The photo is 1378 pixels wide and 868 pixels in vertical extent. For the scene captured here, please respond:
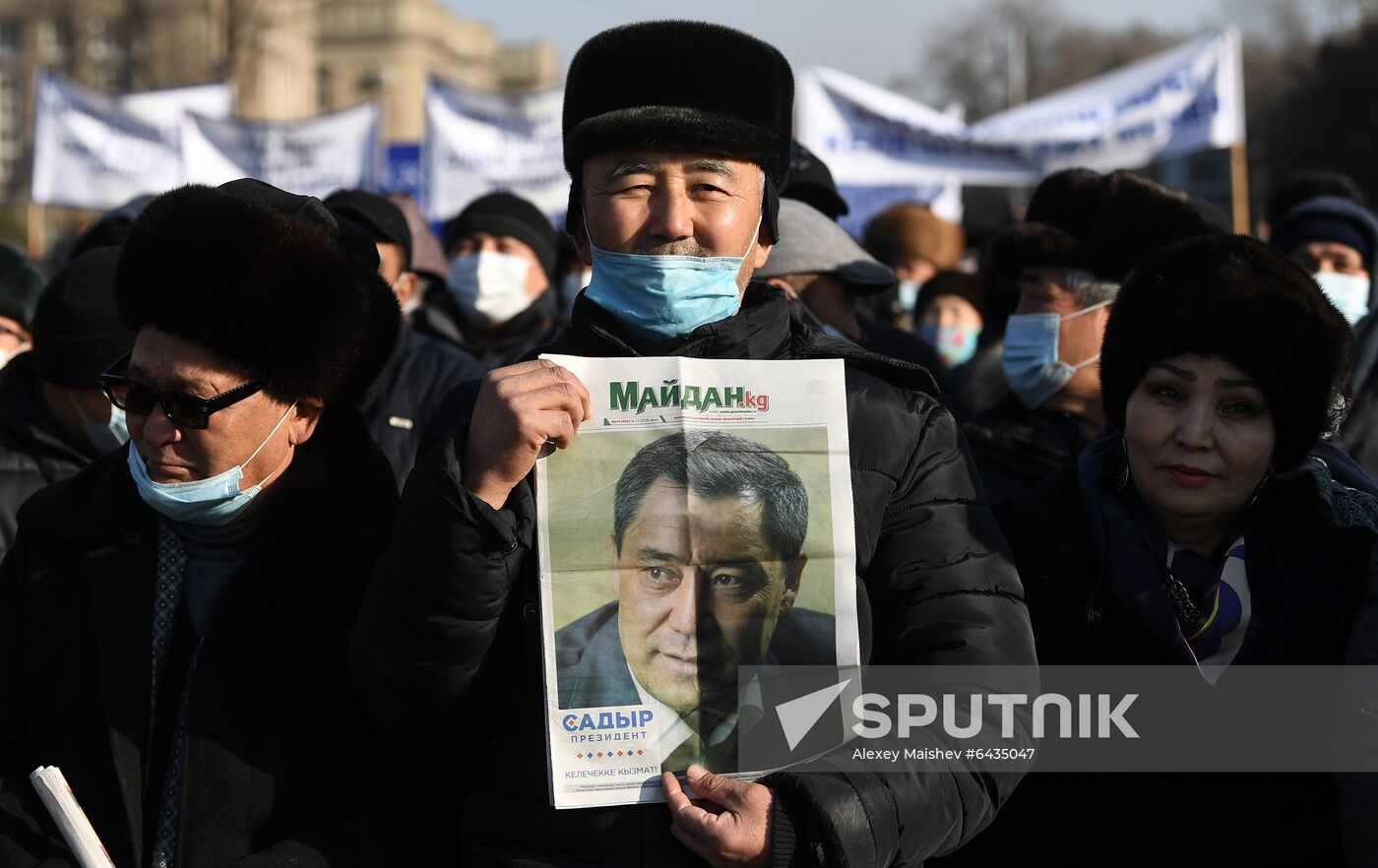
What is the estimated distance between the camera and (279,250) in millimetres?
2688

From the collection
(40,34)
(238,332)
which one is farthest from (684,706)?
(40,34)

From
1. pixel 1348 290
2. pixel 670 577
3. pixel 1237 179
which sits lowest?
pixel 670 577

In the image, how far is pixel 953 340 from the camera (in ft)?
26.5

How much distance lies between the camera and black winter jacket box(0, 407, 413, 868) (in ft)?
8.50

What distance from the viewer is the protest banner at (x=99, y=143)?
1167 cm

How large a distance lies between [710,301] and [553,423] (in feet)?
1.27

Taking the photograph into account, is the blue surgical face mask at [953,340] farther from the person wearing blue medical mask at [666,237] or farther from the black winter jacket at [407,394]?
the person wearing blue medical mask at [666,237]

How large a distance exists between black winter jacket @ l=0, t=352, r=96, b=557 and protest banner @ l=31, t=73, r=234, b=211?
7792mm

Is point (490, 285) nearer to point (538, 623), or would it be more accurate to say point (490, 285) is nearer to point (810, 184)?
point (810, 184)

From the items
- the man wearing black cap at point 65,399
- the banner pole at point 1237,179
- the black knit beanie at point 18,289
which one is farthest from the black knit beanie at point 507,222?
the banner pole at point 1237,179

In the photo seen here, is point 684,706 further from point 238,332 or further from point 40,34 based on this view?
point 40,34

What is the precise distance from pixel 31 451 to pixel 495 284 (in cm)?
295

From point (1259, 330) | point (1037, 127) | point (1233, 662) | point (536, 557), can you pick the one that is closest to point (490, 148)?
point (1037, 127)

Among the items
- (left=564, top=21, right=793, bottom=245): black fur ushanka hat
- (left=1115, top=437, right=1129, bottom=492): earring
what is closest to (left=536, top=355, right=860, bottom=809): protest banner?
(left=564, top=21, right=793, bottom=245): black fur ushanka hat
